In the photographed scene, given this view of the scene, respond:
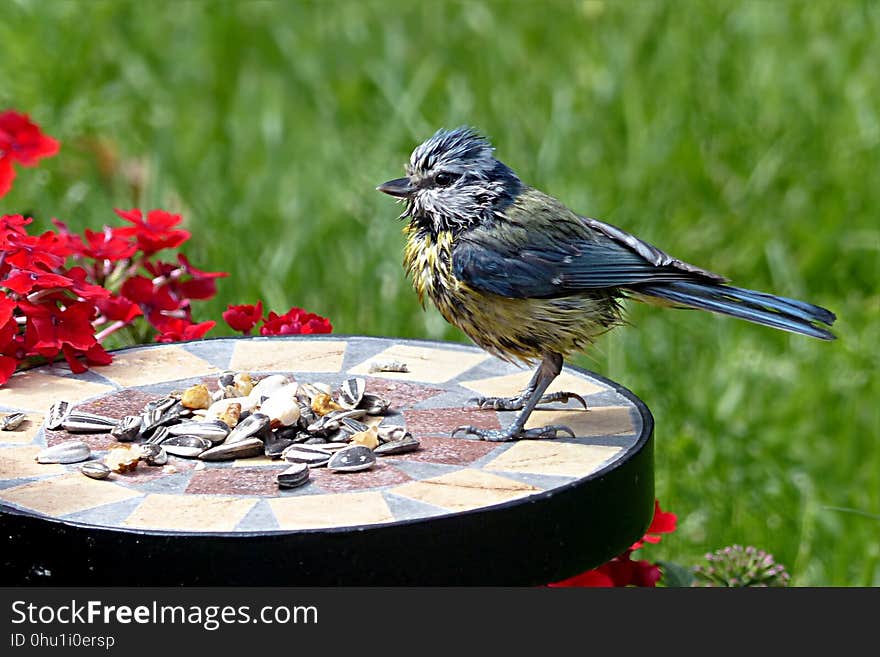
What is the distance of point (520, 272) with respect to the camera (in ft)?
8.32

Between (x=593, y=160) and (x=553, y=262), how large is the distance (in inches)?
116

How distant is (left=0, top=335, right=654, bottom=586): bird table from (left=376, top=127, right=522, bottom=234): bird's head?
1.24 ft

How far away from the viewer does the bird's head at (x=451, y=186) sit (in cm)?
261

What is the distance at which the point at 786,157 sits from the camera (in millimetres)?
5512

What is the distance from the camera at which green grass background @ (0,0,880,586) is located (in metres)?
4.24

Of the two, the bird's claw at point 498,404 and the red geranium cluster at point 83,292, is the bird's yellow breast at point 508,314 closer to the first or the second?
the bird's claw at point 498,404

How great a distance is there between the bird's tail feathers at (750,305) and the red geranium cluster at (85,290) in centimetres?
102

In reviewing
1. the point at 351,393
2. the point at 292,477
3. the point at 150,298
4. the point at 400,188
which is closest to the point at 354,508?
the point at 292,477

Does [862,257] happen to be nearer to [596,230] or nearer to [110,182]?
[596,230]

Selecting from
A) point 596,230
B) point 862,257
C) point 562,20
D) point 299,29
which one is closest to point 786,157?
point 862,257

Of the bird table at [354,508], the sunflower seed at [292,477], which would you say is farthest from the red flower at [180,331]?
the sunflower seed at [292,477]

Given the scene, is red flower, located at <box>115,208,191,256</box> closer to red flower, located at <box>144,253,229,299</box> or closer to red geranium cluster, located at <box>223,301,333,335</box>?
red flower, located at <box>144,253,229,299</box>

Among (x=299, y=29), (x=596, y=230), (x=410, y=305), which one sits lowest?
(x=410, y=305)
